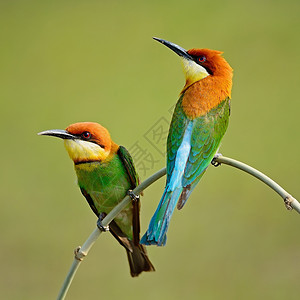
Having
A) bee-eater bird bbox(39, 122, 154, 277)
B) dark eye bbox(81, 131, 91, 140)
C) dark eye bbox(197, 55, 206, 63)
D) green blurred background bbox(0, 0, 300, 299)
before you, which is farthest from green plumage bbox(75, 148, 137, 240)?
green blurred background bbox(0, 0, 300, 299)

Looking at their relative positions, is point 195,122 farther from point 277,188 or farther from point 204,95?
point 277,188

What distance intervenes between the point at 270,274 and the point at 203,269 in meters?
0.38

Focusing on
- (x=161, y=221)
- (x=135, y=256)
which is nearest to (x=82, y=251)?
(x=161, y=221)

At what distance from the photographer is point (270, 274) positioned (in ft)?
11.6

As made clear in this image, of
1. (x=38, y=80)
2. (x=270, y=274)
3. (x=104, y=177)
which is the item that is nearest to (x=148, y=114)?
(x=38, y=80)

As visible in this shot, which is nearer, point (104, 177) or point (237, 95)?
point (104, 177)

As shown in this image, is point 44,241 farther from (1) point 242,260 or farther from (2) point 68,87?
(2) point 68,87

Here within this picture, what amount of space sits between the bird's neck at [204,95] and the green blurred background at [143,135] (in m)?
1.65

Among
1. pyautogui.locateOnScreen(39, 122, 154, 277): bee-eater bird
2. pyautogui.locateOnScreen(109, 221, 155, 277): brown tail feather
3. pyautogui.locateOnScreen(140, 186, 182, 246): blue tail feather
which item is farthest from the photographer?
pyautogui.locateOnScreen(109, 221, 155, 277): brown tail feather

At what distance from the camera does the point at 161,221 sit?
61.7 inches

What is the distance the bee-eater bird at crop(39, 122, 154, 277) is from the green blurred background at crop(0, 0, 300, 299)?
129cm

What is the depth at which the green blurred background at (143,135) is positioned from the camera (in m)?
3.56

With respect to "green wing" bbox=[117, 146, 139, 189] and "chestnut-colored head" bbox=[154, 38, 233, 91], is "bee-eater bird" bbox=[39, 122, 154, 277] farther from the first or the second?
"chestnut-colored head" bbox=[154, 38, 233, 91]

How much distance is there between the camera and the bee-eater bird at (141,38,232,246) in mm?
1726
